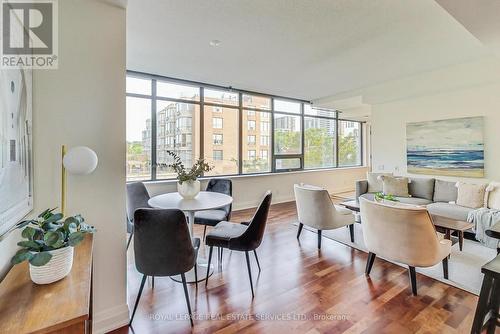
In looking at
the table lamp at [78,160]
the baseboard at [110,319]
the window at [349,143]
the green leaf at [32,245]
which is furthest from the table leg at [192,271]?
the window at [349,143]

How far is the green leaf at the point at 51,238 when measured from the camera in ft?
3.49

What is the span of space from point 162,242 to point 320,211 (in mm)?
2107

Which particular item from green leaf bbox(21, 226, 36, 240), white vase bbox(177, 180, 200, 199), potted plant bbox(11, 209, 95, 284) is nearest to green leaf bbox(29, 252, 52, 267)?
potted plant bbox(11, 209, 95, 284)

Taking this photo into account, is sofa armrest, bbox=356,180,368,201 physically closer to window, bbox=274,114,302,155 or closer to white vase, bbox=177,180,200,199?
window, bbox=274,114,302,155

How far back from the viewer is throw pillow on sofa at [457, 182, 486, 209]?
3.72 m

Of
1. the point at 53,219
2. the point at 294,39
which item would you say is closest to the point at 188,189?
the point at 53,219

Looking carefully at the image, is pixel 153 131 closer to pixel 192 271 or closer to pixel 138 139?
pixel 138 139

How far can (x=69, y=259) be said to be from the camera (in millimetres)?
1156

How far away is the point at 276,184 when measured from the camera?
623 cm

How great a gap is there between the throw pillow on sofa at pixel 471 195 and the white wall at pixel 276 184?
3444 millimetres

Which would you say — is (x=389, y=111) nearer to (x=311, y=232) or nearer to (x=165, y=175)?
(x=311, y=232)

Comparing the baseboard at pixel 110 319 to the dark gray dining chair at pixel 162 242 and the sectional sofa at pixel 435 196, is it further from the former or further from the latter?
the sectional sofa at pixel 435 196

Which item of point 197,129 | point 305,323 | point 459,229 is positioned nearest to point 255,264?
point 305,323

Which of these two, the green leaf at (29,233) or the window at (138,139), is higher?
the window at (138,139)
